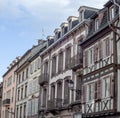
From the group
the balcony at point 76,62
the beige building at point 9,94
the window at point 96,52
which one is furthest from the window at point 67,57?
the beige building at point 9,94

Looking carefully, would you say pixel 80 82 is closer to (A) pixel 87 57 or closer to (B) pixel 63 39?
(A) pixel 87 57

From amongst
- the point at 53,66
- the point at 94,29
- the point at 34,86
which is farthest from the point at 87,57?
the point at 34,86

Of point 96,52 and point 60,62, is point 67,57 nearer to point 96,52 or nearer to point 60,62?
point 60,62

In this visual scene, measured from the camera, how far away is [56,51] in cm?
4178

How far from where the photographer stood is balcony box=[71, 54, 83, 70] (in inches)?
1318

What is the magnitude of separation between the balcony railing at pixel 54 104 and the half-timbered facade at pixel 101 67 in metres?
6.66

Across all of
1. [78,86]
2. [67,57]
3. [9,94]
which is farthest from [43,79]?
[9,94]

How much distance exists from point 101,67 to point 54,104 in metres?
12.1

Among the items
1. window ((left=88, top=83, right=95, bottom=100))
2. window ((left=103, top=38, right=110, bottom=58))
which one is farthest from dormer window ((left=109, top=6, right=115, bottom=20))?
window ((left=88, top=83, right=95, bottom=100))

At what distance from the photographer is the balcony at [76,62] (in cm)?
3347

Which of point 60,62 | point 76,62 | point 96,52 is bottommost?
point 76,62

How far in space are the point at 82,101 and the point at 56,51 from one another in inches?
438

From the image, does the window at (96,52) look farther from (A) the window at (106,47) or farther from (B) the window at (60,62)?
(B) the window at (60,62)

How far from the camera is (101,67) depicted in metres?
28.7
